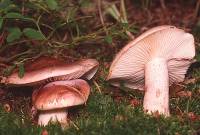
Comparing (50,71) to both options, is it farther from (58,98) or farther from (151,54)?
(151,54)

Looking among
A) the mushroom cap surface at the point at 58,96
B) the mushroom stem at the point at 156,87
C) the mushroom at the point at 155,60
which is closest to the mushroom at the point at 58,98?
the mushroom cap surface at the point at 58,96

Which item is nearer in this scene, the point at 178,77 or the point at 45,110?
the point at 45,110

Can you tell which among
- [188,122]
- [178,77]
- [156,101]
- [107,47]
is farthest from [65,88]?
[107,47]

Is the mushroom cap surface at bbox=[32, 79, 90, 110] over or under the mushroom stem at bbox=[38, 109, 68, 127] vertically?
over

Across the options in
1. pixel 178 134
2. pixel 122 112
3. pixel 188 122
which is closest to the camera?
pixel 178 134

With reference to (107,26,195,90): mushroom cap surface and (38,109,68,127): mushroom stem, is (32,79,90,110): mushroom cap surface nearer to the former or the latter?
(38,109,68,127): mushroom stem

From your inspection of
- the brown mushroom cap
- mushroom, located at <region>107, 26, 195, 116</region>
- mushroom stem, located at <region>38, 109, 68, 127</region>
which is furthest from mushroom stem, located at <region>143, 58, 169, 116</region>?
mushroom stem, located at <region>38, 109, 68, 127</region>

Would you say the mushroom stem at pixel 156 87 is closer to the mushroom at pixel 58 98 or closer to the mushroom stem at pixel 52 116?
the mushroom at pixel 58 98

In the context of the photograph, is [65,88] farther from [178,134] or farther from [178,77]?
[178,77]
